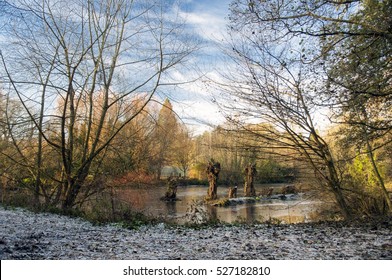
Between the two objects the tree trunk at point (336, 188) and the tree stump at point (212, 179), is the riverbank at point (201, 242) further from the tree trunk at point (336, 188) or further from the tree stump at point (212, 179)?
the tree stump at point (212, 179)

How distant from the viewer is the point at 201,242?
5.09 meters

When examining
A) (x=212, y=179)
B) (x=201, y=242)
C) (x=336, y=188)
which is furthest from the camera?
(x=212, y=179)

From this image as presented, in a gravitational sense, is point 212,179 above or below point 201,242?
above

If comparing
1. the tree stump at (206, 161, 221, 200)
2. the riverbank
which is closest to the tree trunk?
the riverbank

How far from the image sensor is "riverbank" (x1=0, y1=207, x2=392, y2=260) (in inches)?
159

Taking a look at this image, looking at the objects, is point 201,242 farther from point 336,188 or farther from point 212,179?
point 212,179

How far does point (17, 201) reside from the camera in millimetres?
10953

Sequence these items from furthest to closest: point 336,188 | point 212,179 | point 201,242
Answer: point 212,179 → point 336,188 → point 201,242

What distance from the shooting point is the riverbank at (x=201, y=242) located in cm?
405

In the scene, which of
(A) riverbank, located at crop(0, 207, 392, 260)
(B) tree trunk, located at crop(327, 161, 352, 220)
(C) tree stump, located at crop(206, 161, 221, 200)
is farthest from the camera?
(C) tree stump, located at crop(206, 161, 221, 200)

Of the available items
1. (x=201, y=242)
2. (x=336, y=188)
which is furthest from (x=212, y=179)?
(x=201, y=242)

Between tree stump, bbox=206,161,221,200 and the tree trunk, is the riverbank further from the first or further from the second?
tree stump, bbox=206,161,221,200

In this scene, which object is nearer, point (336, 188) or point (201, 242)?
point (201, 242)

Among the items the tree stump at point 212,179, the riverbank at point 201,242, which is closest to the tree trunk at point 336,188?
the riverbank at point 201,242
